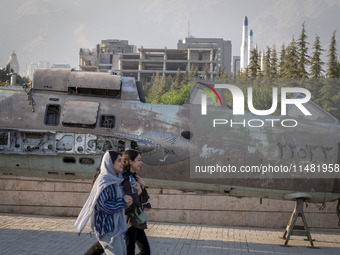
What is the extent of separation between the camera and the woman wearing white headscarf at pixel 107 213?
273 inches

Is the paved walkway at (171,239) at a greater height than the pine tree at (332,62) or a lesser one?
lesser

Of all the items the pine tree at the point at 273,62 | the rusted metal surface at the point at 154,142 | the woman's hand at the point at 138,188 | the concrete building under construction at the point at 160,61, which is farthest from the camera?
the concrete building under construction at the point at 160,61

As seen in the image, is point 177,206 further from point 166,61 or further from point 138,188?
point 166,61

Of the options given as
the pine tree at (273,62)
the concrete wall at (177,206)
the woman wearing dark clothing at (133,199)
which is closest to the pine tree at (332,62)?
the pine tree at (273,62)

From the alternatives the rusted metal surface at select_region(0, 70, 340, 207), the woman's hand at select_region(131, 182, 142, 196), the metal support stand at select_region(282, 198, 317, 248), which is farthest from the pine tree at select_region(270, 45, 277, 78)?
the woman's hand at select_region(131, 182, 142, 196)

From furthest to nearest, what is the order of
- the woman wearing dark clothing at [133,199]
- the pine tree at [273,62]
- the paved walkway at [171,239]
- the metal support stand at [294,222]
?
the pine tree at [273,62], the metal support stand at [294,222], the paved walkway at [171,239], the woman wearing dark clothing at [133,199]

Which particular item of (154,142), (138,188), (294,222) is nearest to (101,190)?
(138,188)

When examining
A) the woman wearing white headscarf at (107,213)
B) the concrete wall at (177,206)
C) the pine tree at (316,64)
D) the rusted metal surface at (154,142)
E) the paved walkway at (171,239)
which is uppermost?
the pine tree at (316,64)

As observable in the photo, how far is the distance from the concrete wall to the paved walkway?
49cm

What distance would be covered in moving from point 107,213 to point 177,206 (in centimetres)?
982

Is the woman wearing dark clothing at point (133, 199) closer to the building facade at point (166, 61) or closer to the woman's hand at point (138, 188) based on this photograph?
the woman's hand at point (138, 188)

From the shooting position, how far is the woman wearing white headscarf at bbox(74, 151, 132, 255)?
22.7 feet

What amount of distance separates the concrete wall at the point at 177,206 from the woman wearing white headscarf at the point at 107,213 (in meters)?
8.73

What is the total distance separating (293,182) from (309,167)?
574 millimetres
